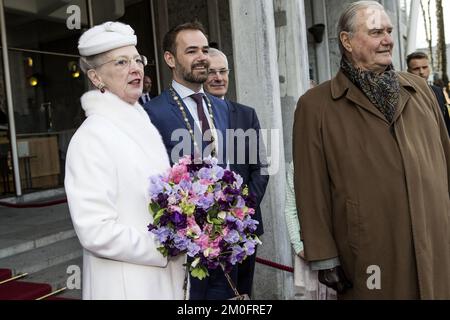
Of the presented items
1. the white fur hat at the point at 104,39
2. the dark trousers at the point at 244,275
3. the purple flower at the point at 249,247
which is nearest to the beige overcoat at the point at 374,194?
the purple flower at the point at 249,247

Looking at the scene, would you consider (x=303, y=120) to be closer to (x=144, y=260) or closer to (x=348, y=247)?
(x=348, y=247)

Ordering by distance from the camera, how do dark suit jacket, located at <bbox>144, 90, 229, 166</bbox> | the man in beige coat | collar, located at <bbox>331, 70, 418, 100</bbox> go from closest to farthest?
1. the man in beige coat
2. collar, located at <bbox>331, 70, 418, 100</bbox>
3. dark suit jacket, located at <bbox>144, 90, 229, 166</bbox>

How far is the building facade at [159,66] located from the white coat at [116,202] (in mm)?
2781

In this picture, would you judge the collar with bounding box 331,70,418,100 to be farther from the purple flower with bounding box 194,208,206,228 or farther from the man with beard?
the purple flower with bounding box 194,208,206,228

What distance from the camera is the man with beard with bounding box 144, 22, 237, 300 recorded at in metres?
3.11

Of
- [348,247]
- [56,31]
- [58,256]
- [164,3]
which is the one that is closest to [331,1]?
[164,3]

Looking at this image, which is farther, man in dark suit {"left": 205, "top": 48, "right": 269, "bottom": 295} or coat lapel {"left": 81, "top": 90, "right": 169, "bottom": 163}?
man in dark suit {"left": 205, "top": 48, "right": 269, "bottom": 295}

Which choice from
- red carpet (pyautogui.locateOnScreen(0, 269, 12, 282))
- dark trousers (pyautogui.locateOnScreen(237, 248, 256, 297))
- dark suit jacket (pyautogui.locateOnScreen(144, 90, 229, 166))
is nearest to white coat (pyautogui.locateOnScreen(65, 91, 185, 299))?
dark suit jacket (pyautogui.locateOnScreen(144, 90, 229, 166))

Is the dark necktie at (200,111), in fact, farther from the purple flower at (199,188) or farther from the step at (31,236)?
the step at (31,236)

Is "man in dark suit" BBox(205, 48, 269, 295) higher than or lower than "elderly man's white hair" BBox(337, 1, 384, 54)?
lower

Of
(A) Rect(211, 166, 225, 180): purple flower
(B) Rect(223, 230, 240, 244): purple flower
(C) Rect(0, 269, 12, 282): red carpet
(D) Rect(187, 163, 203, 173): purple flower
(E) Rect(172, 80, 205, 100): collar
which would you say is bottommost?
(C) Rect(0, 269, 12, 282): red carpet

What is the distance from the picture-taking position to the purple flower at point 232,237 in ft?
7.17

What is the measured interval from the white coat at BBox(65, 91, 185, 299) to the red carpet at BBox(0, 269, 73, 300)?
1.77 meters

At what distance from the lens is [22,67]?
825cm
